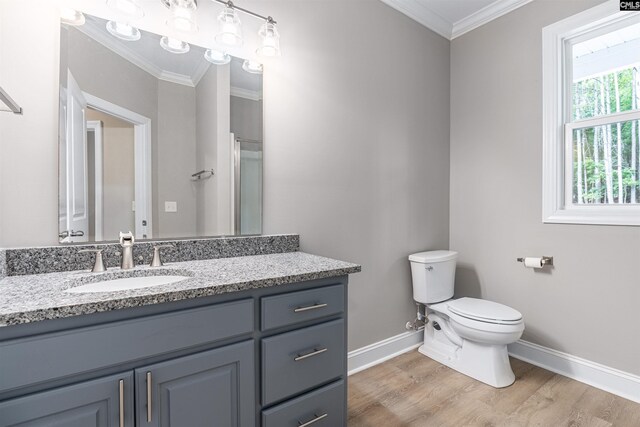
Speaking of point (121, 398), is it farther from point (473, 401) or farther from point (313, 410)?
point (473, 401)

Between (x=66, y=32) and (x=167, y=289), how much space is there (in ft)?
3.75

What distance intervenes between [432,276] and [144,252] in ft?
6.02

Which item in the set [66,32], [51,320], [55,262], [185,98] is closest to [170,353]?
[51,320]

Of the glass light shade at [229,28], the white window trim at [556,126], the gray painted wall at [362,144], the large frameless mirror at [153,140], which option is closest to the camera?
the large frameless mirror at [153,140]

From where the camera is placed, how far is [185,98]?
5.01ft

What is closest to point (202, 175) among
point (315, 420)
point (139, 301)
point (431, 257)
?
point (139, 301)

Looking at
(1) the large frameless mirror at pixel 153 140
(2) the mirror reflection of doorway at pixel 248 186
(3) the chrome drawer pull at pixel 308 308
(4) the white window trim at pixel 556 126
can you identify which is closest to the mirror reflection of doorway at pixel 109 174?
(1) the large frameless mirror at pixel 153 140

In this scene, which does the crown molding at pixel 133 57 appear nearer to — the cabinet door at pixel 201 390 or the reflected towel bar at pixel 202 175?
the reflected towel bar at pixel 202 175

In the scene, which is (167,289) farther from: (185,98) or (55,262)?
(185,98)

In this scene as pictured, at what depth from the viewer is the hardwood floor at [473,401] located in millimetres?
1632

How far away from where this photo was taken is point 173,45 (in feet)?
4.85

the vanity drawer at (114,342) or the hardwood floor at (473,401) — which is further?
the hardwood floor at (473,401)

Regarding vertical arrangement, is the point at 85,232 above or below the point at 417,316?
above

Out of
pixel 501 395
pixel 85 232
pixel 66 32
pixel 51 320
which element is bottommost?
pixel 501 395
